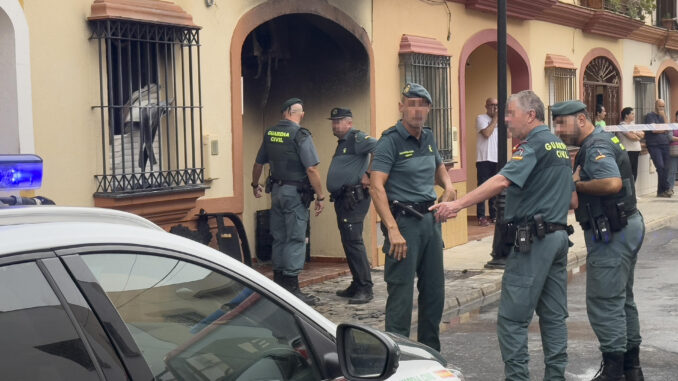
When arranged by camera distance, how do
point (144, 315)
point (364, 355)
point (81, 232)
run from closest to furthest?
point (81, 232)
point (144, 315)
point (364, 355)

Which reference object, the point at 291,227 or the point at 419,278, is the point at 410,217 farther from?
the point at 291,227

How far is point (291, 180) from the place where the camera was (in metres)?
9.30

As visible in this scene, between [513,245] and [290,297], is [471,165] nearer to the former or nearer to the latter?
[513,245]

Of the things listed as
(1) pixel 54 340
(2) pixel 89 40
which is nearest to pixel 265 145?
(2) pixel 89 40

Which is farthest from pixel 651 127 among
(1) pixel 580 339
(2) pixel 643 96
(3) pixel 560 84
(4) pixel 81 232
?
(4) pixel 81 232

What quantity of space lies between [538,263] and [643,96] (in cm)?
1726

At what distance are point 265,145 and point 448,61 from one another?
448cm

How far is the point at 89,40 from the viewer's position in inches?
316

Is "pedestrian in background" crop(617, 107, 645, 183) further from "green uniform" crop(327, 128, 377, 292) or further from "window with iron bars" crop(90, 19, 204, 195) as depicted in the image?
"window with iron bars" crop(90, 19, 204, 195)

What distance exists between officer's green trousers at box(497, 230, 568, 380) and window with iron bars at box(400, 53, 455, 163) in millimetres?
6540

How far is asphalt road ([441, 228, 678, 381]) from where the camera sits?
270 inches

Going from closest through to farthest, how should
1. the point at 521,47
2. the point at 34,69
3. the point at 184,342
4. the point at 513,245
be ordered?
the point at 184,342
the point at 513,245
the point at 34,69
the point at 521,47

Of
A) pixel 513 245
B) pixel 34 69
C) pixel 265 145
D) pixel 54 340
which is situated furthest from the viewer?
pixel 265 145

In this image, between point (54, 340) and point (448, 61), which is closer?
point (54, 340)
